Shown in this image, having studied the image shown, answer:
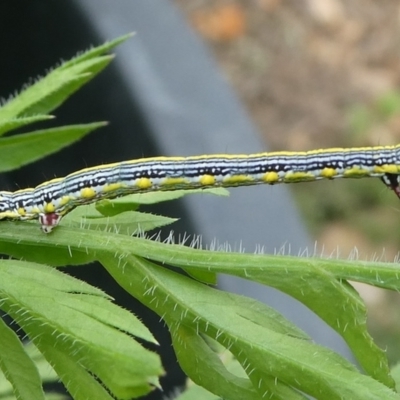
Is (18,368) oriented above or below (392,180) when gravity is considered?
below

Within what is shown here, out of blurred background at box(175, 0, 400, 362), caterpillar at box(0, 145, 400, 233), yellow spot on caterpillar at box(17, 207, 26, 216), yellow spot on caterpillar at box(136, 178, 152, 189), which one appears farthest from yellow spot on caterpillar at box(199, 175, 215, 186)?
blurred background at box(175, 0, 400, 362)

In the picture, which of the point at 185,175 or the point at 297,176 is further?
the point at 297,176

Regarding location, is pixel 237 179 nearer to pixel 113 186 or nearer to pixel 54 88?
pixel 113 186

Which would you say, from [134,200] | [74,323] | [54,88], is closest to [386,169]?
[134,200]

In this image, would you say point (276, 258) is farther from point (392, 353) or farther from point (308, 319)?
point (392, 353)

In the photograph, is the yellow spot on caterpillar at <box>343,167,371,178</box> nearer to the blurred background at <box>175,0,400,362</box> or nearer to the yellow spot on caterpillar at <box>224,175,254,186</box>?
the yellow spot on caterpillar at <box>224,175,254,186</box>

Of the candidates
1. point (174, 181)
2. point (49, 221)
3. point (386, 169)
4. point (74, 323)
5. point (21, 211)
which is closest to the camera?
point (74, 323)

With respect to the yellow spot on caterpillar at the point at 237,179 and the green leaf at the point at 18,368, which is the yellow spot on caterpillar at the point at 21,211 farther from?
the yellow spot on caterpillar at the point at 237,179
